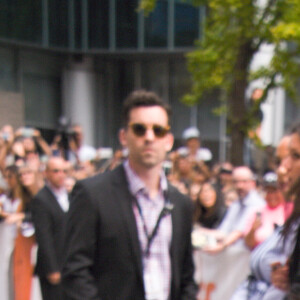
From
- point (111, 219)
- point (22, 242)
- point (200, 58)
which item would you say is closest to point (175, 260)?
point (111, 219)

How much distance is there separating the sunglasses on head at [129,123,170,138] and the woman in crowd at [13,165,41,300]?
327cm

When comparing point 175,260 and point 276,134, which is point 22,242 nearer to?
point 175,260

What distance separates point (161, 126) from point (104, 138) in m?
18.2

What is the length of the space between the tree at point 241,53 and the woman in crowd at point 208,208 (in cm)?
407

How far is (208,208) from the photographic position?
5.98 metres

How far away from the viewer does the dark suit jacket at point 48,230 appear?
4965 mm

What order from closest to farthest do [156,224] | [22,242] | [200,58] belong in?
[156,224] < [22,242] < [200,58]

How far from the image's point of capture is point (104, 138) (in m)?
20.9

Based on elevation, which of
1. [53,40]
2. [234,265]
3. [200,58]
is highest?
[53,40]

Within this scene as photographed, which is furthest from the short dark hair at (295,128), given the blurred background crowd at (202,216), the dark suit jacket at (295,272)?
the blurred background crowd at (202,216)

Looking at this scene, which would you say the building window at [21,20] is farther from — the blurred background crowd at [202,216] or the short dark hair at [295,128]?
the short dark hair at [295,128]

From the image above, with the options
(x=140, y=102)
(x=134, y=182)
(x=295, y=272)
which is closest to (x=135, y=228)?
(x=134, y=182)

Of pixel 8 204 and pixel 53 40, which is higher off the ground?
pixel 53 40

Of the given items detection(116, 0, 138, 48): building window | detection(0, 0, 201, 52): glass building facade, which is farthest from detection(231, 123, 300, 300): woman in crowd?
detection(116, 0, 138, 48): building window
